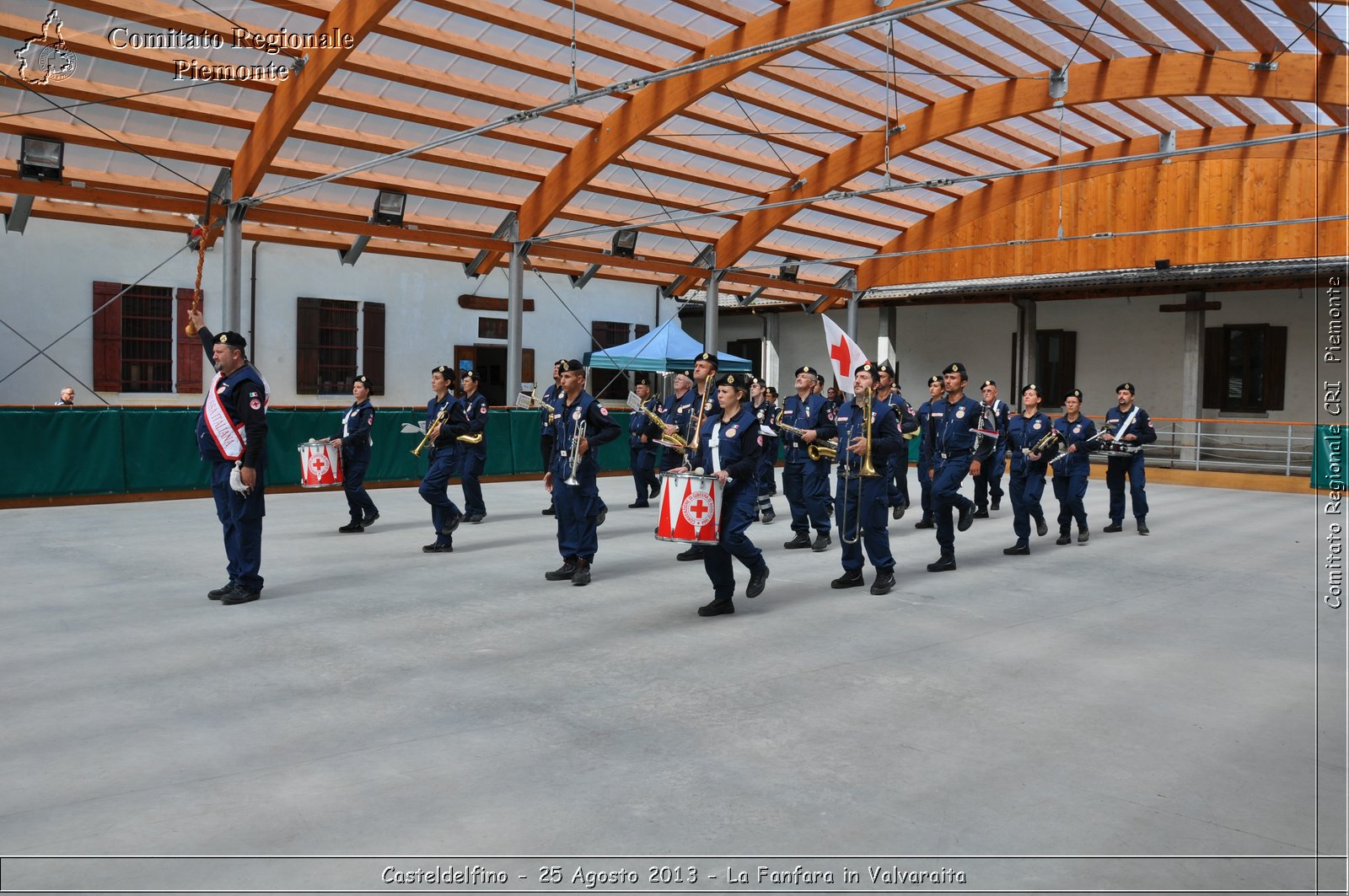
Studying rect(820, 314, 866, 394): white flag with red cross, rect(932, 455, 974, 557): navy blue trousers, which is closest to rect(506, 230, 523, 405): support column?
rect(932, 455, 974, 557): navy blue trousers

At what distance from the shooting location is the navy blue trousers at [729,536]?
22.4 feet

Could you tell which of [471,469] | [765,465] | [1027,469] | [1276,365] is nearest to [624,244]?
[765,465]

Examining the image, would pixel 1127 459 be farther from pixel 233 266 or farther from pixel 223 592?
pixel 233 266

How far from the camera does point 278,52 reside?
45.7 ft

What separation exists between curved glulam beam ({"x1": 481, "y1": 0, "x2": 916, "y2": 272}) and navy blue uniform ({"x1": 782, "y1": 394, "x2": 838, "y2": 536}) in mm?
5282

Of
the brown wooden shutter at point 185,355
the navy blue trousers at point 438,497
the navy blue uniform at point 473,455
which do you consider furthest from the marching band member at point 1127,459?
the brown wooden shutter at point 185,355

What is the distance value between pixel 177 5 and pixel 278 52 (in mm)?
1348

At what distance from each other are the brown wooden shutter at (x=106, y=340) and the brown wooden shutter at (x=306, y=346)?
324cm

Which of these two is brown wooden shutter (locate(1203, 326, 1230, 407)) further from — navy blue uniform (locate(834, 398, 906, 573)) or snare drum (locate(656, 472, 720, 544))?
snare drum (locate(656, 472, 720, 544))

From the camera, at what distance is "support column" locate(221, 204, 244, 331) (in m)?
15.6

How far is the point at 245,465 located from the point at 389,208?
12421mm

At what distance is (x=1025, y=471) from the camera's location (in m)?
10.6

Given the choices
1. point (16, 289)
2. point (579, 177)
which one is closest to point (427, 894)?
point (579, 177)

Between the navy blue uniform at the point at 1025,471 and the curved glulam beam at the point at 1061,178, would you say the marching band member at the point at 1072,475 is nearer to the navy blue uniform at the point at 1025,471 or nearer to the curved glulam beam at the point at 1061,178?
the navy blue uniform at the point at 1025,471
